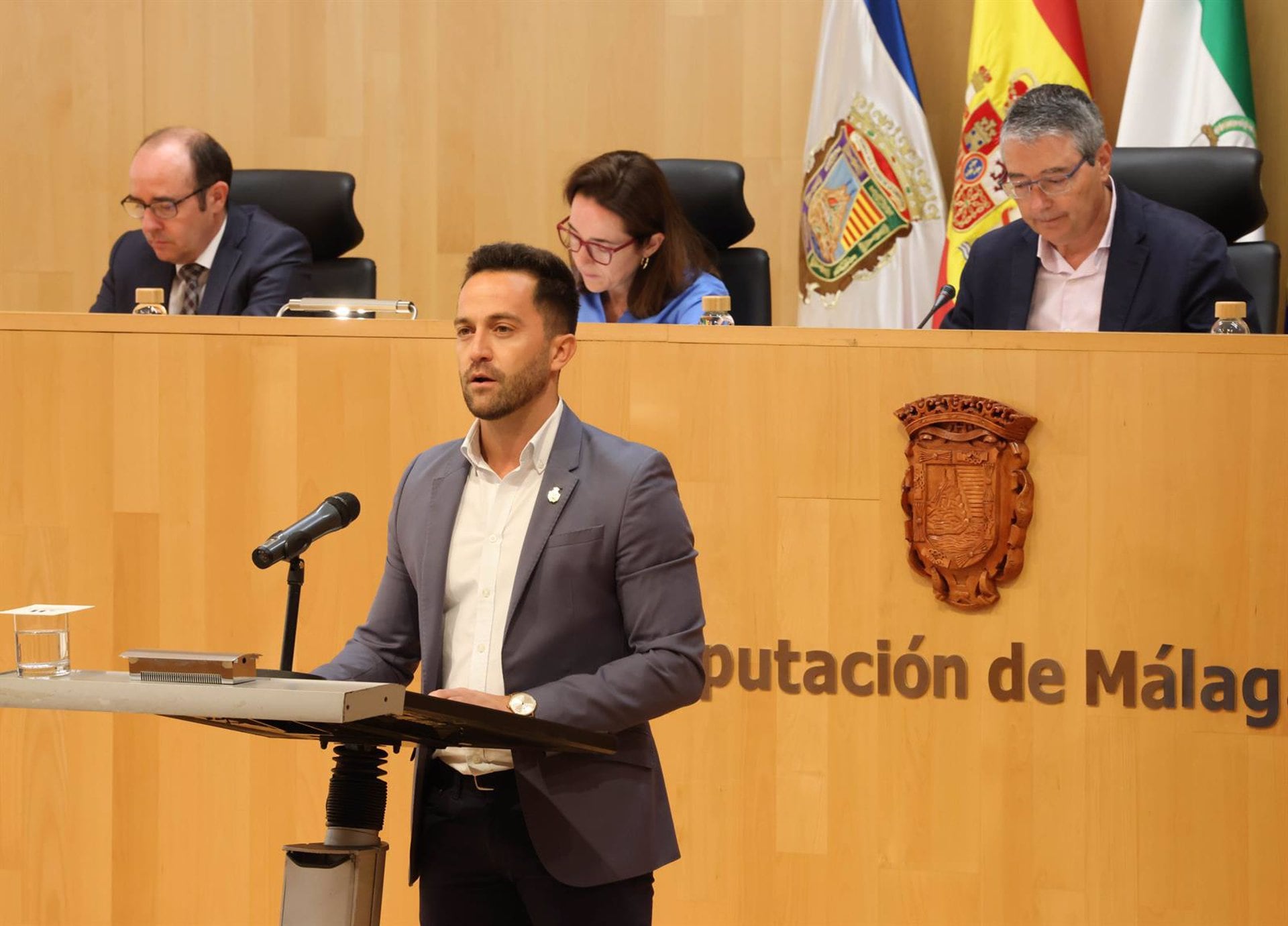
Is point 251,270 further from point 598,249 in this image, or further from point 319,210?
point 598,249

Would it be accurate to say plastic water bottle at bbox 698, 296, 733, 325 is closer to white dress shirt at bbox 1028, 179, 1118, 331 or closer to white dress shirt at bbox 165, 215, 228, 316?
white dress shirt at bbox 1028, 179, 1118, 331

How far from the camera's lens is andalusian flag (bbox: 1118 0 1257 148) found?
4.38m

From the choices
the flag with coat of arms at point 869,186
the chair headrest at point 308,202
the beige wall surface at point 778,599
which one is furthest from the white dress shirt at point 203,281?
the flag with coat of arms at point 869,186

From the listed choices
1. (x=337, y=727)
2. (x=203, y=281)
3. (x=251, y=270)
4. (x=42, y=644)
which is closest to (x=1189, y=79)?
(x=251, y=270)

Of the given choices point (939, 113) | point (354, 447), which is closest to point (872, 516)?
point (354, 447)

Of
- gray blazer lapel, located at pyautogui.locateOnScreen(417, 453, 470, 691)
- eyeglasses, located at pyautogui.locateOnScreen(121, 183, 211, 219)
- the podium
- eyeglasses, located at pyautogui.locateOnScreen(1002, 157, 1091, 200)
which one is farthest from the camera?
eyeglasses, located at pyautogui.locateOnScreen(121, 183, 211, 219)

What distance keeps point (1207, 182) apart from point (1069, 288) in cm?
64

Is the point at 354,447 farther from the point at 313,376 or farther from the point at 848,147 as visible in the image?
the point at 848,147

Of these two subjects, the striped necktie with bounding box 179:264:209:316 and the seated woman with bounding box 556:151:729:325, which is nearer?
the seated woman with bounding box 556:151:729:325

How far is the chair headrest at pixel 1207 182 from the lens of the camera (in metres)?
3.68

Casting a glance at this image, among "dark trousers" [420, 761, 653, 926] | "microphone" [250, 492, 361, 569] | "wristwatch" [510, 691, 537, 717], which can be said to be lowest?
"dark trousers" [420, 761, 653, 926]

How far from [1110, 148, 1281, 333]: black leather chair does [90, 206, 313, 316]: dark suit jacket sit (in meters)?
1.93

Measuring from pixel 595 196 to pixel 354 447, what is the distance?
0.93 meters

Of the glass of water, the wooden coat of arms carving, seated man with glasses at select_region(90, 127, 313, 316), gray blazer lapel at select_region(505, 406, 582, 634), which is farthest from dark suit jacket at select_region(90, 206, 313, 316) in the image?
the glass of water
